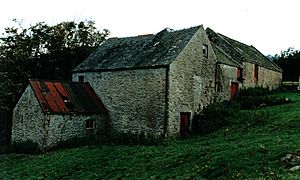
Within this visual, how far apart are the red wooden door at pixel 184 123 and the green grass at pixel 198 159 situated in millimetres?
4148

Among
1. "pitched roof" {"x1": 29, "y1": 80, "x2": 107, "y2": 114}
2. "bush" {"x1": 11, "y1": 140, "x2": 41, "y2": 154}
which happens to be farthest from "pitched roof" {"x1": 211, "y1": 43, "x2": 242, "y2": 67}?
"bush" {"x1": 11, "y1": 140, "x2": 41, "y2": 154}

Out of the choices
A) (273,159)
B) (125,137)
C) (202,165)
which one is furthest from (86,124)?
(273,159)

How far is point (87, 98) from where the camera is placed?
32562mm

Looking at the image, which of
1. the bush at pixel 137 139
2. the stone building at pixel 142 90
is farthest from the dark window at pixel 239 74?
the bush at pixel 137 139

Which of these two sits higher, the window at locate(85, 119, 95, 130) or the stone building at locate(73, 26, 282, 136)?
the stone building at locate(73, 26, 282, 136)

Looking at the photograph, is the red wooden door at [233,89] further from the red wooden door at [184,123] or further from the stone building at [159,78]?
the red wooden door at [184,123]

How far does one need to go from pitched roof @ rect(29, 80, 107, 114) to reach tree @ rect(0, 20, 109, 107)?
998 centimetres

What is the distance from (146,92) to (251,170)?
1691 cm

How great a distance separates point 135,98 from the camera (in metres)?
30.1

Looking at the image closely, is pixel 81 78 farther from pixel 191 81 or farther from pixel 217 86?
pixel 217 86

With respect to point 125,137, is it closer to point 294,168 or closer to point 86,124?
point 86,124

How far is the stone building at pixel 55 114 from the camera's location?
2811 centimetres

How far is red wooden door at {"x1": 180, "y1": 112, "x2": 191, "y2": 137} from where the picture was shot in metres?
29.9

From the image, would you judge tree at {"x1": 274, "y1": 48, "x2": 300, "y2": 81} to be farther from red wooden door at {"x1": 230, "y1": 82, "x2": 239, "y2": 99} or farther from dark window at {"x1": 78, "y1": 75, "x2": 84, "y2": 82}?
dark window at {"x1": 78, "y1": 75, "x2": 84, "y2": 82}
